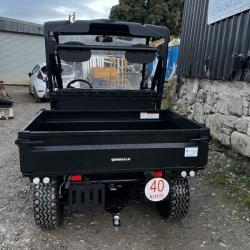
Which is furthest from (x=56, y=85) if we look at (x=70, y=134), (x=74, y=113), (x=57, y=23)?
(x=70, y=134)

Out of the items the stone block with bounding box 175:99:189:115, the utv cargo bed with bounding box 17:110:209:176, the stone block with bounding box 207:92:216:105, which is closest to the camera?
the utv cargo bed with bounding box 17:110:209:176

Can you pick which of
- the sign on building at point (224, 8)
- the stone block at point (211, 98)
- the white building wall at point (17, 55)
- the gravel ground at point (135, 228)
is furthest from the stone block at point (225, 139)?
the white building wall at point (17, 55)

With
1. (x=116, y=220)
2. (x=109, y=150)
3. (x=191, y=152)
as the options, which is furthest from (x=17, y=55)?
(x=191, y=152)

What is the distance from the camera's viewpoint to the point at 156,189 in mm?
3324

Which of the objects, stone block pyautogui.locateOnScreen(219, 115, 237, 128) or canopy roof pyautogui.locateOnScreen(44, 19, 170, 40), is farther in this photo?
stone block pyautogui.locateOnScreen(219, 115, 237, 128)

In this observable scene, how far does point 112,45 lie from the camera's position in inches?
184

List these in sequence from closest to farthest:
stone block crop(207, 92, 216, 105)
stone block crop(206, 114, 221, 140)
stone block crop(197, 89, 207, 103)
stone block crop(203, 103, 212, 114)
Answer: stone block crop(206, 114, 221, 140) → stone block crop(207, 92, 216, 105) → stone block crop(203, 103, 212, 114) → stone block crop(197, 89, 207, 103)

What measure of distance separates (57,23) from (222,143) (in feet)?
12.5

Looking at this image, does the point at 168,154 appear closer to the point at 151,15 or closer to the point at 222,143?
the point at 222,143

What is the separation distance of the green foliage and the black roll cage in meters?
22.5

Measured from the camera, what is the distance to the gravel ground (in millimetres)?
3365

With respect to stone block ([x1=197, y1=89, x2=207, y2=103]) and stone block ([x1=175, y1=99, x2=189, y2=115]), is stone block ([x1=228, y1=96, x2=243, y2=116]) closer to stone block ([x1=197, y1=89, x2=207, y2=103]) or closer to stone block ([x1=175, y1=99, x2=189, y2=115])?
stone block ([x1=197, y1=89, x2=207, y2=103])

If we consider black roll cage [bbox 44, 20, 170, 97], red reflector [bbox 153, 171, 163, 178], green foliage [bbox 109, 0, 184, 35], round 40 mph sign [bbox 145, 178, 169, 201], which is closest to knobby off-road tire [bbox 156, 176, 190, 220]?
round 40 mph sign [bbox 145, 178, 169, 201]

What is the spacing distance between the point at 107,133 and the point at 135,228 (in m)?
1.29
